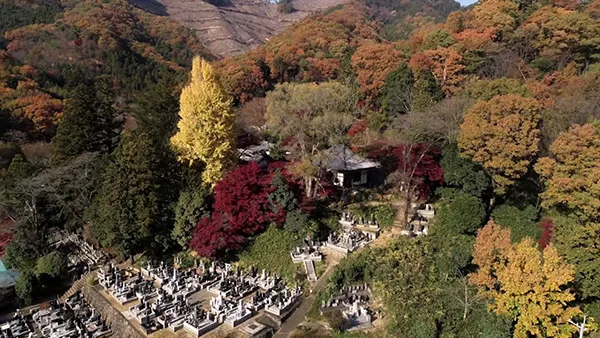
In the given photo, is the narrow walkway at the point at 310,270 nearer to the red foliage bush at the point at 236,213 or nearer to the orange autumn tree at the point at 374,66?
the red foliage bush at the point at 236,213

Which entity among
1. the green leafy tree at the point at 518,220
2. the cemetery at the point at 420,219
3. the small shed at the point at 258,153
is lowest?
the cemetery at the point at 420,219

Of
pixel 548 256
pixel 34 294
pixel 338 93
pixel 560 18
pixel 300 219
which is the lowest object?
pixel 34 294

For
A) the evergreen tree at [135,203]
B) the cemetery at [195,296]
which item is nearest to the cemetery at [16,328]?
the cemetery at [195,296]

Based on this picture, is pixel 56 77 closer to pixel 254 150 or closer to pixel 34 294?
pixel 254 150

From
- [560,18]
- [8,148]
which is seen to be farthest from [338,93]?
[8,148]

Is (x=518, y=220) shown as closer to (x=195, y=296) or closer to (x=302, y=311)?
(x=302, y=311)
